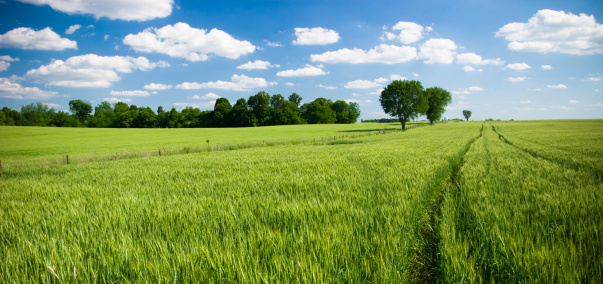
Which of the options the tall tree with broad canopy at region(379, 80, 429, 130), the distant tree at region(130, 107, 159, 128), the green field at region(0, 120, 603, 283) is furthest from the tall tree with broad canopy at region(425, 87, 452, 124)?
the distant tree at region(130, 107, 159, 128)

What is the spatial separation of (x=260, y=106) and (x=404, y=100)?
6464 centimetres

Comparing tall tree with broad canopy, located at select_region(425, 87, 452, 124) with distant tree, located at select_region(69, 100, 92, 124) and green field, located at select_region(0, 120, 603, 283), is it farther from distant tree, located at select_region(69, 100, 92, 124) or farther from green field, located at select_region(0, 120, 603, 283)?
distant tree, located at select_region(69, 100, 92, 124)

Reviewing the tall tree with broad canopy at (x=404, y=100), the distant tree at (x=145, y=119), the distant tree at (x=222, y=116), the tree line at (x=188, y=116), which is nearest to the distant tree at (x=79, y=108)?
the tree line at (x=188, y=116)

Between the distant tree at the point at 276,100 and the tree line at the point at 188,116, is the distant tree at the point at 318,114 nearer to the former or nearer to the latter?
the tree line at the point at 188,116

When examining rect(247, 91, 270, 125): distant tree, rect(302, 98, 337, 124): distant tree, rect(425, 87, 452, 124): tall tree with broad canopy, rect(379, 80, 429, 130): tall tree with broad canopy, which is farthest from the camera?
rect(302, 98, 337, 124): distant tree

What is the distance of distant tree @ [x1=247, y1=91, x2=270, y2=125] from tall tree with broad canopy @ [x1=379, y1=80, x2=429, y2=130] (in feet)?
181

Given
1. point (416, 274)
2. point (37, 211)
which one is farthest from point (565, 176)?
point (37, 211)

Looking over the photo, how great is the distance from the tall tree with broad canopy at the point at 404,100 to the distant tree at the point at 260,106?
5505 centimetres

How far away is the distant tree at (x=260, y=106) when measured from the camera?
110 m

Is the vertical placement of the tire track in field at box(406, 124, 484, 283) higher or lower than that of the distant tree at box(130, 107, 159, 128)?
lower

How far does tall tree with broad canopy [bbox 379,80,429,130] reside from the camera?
225ft

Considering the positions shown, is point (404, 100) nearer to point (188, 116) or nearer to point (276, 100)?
point (276, 100)

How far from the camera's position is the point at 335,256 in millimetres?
3219

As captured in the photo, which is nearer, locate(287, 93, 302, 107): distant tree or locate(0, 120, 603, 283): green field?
locate(0, 120, 603, 283): green field
